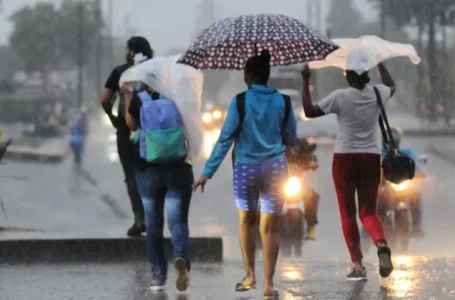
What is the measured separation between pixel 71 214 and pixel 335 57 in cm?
1048

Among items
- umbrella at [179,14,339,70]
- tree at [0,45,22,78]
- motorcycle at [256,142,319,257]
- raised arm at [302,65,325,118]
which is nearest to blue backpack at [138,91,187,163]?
umbrella at [179,14,339,70]

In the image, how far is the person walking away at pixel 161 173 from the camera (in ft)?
26.9

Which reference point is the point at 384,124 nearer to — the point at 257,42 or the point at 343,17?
the point at 257,42

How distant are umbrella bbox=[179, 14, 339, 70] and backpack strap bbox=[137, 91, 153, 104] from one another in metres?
0.33

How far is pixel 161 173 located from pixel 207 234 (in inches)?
161

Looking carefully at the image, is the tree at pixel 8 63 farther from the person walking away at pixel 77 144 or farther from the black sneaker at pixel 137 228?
the black sneaker at pixel 137 228

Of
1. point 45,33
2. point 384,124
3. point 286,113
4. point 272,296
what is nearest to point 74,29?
point 45,33

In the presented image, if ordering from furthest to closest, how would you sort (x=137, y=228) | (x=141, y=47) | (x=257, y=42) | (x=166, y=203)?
(x=137, y=228)
(x=141, y=47)
(x=166, y=203)
(x=257, y=42)

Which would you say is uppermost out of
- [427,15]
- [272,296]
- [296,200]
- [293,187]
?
[272,296]

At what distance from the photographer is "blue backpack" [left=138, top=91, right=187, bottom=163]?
8.17 metres

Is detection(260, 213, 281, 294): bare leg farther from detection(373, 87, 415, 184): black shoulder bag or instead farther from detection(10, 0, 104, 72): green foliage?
detection(10, 0, 104, 72): green foliage

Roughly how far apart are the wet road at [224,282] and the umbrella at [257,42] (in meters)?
1.59

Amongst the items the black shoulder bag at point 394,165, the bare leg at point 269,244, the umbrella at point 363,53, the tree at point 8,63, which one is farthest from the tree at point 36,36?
the bare leg at point 269,244

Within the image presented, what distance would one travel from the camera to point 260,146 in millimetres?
7762
